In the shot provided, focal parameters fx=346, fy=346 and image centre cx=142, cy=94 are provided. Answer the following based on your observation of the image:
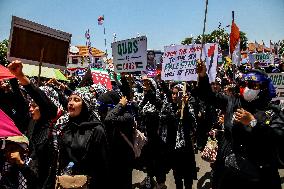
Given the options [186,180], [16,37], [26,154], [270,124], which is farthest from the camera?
[186,180]

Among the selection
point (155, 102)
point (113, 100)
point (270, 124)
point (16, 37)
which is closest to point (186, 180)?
point (155, 102)

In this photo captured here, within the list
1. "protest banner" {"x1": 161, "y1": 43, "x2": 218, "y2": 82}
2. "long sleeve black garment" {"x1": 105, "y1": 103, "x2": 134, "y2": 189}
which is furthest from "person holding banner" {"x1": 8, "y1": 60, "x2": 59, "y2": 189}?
"protest banner" {"x1": 161, "y1": 43, "x2": 218, "y2": 82}

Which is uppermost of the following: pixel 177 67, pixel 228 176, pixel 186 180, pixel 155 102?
pixel 177 67

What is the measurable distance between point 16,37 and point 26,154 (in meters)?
1.63

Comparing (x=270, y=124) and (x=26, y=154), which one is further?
(x=26, y=154)

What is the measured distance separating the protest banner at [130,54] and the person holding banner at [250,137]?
10.4 ft

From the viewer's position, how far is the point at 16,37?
175 inches

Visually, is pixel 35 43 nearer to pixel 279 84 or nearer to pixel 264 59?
pixel 279 84

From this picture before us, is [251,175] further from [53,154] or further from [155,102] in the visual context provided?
[155,102]

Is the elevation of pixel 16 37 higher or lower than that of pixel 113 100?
higher

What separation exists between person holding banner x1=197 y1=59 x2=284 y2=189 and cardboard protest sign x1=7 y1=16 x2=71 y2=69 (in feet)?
7.19

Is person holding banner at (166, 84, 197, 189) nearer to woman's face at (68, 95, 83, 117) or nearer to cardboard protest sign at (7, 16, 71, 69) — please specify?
cardboard protest sign at (7, 16, 71, 69)

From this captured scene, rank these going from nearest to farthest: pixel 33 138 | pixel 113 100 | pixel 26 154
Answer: pixel 26 154, pixel 33 138, pixel 113 100

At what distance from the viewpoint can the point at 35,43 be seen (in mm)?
4574
